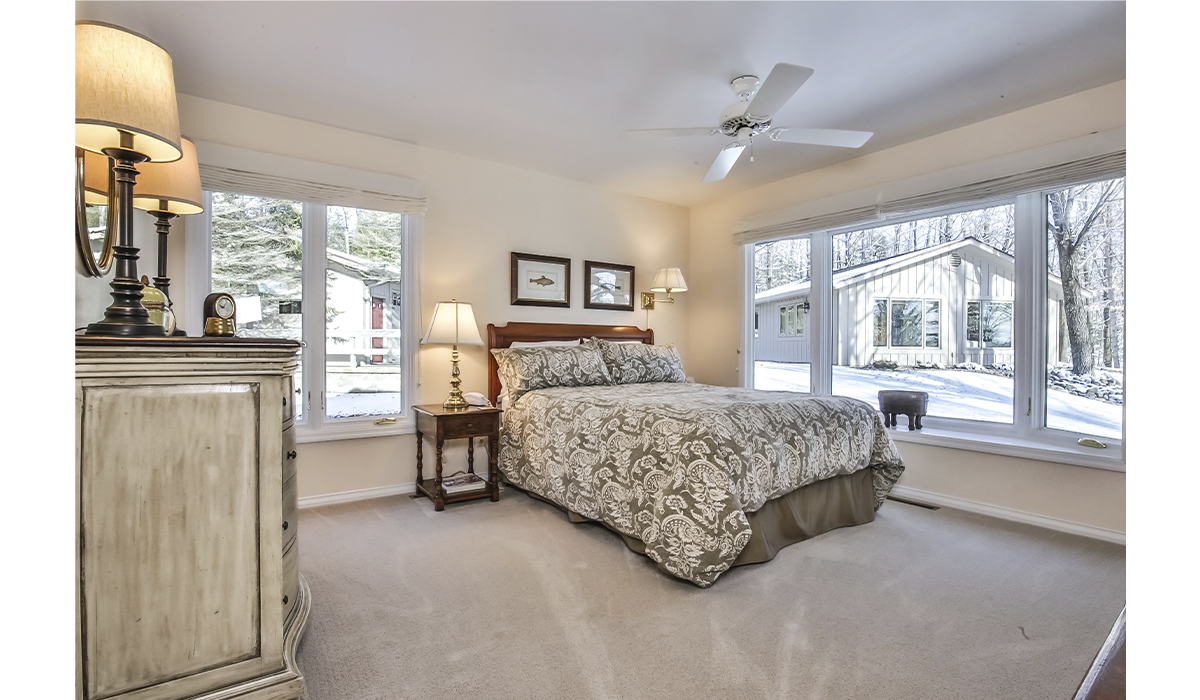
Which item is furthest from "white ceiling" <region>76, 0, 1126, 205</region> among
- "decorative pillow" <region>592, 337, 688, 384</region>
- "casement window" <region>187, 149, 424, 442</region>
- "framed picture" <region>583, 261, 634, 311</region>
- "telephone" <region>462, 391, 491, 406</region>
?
"telephone" <region>462, 391, 491, 406</region>

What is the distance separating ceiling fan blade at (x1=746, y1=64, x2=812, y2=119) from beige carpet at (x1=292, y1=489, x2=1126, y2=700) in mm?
2051

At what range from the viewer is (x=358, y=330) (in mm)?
3531

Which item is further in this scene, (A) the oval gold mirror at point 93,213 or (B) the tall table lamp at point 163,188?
(B) the tall table lamp at point 163,188

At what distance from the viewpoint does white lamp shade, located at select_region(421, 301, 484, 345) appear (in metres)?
3.45

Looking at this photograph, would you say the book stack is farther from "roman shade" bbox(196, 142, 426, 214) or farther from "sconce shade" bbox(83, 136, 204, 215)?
"sconce shade" bbox(83, 136, 204, 215)

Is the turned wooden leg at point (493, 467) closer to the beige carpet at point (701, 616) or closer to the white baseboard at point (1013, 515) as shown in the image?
the beige carpet at point (701, 616)

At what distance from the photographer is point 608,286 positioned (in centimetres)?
472

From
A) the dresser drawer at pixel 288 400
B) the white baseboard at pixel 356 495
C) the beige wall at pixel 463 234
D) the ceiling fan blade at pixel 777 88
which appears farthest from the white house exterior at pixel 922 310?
the dresser drawer at pixel 288 400

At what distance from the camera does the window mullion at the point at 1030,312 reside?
10.4 feet

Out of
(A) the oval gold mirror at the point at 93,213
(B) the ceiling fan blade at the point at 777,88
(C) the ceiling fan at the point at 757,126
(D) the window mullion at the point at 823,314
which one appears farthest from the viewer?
(D) the window mullion at the point at 823,314

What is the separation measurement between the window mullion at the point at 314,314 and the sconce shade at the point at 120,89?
2.03 metres
